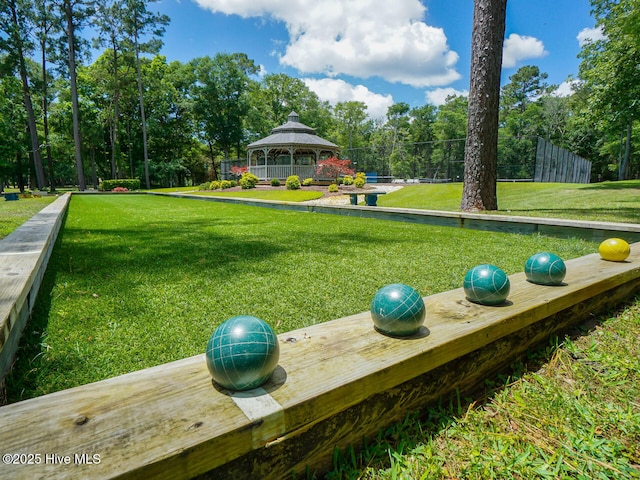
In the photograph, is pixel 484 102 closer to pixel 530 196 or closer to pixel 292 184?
pixel 530 196

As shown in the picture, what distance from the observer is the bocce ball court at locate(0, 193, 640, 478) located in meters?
0.90

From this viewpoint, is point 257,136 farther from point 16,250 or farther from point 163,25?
point 16,250

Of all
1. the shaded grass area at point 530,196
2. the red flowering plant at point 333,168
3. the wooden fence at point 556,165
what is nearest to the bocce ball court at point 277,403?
the shaded grass area at point 530,196

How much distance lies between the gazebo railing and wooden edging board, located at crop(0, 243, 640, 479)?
893 inches

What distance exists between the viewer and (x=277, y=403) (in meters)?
1.08

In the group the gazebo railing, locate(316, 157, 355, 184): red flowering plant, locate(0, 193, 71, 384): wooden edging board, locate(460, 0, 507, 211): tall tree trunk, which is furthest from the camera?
the gazebo railing

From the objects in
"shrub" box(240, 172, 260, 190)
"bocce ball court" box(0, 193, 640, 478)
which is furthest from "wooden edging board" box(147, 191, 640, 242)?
"shrub" box(240, 172, 260, 190)

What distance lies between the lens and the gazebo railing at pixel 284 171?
24266 mm

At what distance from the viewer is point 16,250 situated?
10.1 ft

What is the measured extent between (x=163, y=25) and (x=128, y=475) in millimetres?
34835

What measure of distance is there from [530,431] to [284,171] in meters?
24.0

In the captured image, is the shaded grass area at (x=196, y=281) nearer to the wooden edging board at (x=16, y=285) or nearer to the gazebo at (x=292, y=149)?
the wooden edging board at (x=16, y=285)

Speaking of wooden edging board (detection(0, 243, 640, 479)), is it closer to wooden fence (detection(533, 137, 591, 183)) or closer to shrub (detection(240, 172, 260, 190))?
wooden fence (detection(533, 137, 591, 183))

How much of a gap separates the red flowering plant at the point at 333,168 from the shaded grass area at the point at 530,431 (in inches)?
809
